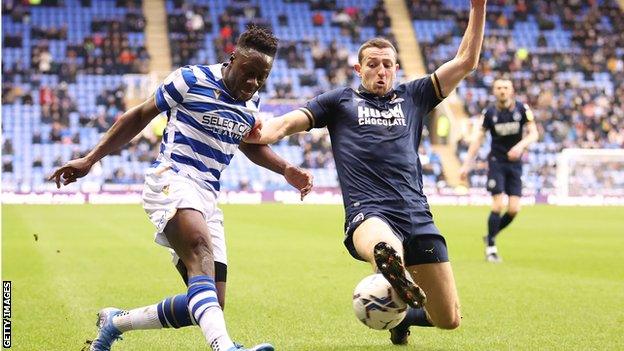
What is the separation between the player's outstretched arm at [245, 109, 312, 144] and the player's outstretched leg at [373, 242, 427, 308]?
131 centimetres

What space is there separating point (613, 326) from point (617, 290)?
3.12 metres

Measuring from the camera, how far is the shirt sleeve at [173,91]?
247 inches

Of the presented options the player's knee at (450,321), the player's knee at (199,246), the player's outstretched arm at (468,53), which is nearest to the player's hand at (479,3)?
the player's outstretched arm at (468,53)

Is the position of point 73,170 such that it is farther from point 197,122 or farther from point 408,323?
point 408,323

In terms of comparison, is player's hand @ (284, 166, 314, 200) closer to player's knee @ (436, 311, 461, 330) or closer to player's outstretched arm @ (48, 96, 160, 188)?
player's outstretched arm @ (48, 96, 160, 188)

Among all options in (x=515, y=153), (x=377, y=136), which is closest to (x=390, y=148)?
(x=377, y=136)

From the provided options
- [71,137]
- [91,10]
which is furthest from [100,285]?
[91,10]

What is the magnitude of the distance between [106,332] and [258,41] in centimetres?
216

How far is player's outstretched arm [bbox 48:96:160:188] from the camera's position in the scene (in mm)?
6289

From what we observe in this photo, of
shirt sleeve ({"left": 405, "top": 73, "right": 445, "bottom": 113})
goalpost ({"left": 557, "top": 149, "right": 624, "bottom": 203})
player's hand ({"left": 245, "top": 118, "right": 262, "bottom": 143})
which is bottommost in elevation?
goalpost ({"left": 557, "top": 149, "right": 624, "bottom": 203})

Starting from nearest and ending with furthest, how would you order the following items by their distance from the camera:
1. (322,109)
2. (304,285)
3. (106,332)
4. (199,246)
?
(199,246)
(106,332)
(322,109)
(304,285)

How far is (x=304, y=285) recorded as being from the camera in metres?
11.9

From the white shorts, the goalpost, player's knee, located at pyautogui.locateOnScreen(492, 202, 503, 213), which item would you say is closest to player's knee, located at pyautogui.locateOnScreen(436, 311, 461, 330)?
the white shorts

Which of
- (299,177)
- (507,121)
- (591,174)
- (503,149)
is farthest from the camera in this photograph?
(591,174)
